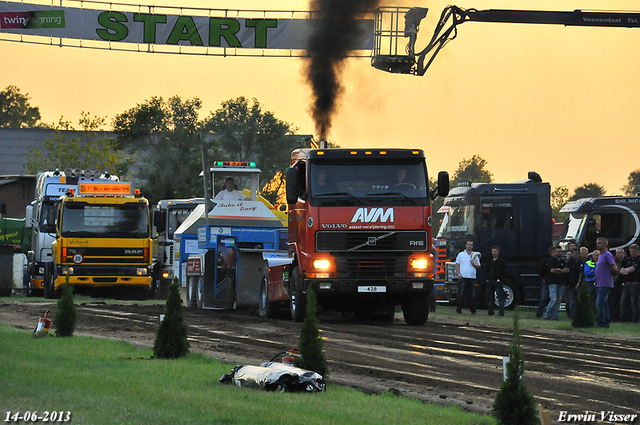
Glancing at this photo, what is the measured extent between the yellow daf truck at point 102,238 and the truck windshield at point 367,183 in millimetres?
11463

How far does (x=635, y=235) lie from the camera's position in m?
26.7

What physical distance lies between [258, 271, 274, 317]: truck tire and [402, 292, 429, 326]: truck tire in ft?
9.97

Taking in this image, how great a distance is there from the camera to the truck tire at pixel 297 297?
18.3 m

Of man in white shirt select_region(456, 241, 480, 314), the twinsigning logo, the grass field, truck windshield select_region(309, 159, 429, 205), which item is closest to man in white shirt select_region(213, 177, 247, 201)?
truck windshield select_region(309, 159, 429, 205)

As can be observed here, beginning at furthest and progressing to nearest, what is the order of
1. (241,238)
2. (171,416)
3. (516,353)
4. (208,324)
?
(241,238), (208,324), (171,416), (516,353)

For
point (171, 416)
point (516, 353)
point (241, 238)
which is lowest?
point (171, 416)

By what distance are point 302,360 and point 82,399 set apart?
2352 millimetres

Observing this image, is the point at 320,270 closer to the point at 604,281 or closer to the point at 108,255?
the point at 604,281

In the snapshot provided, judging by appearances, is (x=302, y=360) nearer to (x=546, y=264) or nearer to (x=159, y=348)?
(x=159, y=348)

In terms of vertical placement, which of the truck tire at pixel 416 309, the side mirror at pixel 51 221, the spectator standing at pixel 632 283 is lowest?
the truck tire at pixel 416 309

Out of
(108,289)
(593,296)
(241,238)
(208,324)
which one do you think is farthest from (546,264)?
(108,289)

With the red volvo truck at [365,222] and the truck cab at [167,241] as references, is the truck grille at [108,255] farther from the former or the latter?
the red volvo truck at [365,222]

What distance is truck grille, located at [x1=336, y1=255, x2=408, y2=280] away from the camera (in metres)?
17.9

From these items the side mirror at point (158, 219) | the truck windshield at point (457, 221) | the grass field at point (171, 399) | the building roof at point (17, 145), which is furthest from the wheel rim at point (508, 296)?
the building roof at point (17, 145)
